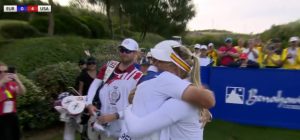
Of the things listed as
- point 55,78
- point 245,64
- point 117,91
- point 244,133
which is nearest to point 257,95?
point 245,64

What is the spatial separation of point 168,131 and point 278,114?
6881mm

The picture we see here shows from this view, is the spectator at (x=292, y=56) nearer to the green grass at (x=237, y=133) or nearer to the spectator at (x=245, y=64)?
the spectator at (x=245, y=64)

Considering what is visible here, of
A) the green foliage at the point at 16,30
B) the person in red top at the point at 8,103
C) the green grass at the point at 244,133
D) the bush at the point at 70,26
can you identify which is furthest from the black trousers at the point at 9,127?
the bush at the point at 70,26

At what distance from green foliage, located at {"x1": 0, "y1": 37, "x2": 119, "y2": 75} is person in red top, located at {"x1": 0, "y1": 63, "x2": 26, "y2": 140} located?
4975 mm

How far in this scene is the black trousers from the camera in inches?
258

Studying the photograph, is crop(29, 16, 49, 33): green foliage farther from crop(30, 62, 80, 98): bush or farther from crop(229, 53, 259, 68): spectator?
crop(229, 53, 259, 68): spectator

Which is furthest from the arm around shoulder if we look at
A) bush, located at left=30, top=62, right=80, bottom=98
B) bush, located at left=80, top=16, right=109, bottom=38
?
bush, located at left=80, top=16, right=109, bottom=38

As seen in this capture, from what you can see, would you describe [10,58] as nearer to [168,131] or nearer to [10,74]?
[10,74]

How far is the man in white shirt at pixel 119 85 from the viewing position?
5.06 m

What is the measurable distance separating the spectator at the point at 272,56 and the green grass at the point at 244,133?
6.46ft

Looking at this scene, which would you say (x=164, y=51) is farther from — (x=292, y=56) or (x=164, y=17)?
(x=164, y=17)

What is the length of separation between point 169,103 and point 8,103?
420cm

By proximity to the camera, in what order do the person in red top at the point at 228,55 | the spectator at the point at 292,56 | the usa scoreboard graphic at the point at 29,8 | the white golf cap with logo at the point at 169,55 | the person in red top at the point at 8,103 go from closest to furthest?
the white golf cap with logo at the point at 169,55, the person in red top at the point at 8,103, the spectator at the point at 292,56, the person in red top at the point at 228,55, the usa scoreboard graphic at the point at 29,8

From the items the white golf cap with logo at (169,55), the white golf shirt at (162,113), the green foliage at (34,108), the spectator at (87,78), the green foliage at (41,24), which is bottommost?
the green foliage at (34,108)
